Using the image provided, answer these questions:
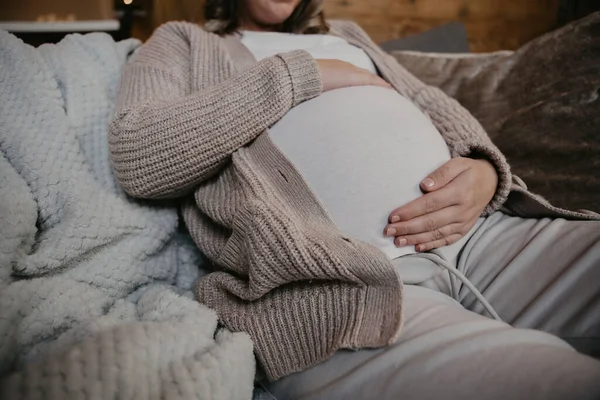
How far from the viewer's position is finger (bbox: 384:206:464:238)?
695 millimetres

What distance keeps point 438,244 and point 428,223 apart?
4 cm

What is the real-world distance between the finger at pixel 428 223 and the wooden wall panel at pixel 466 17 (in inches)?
51.3

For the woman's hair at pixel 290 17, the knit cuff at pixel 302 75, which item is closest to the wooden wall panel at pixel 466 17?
the woman's hair at pixel 290 17

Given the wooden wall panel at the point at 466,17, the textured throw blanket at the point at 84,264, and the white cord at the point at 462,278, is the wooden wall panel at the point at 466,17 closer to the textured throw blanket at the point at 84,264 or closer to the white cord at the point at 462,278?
the textured throw blanket at the point at 84,264

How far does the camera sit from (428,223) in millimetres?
712

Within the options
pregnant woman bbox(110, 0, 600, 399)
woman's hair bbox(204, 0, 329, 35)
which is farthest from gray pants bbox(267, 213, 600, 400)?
woman's hair bbox(204, 0, 329, 35)

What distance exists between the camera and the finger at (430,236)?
70 cm

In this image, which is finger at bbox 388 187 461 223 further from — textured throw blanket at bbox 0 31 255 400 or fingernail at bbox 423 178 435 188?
textured throw blanket at bbox 0 31 255 400

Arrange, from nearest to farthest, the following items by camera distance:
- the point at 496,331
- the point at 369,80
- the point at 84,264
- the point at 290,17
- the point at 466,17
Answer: the point at 496,331 < the point at 84,264 < the point at 369,80 < the point at 290,17 < the point at 466,17

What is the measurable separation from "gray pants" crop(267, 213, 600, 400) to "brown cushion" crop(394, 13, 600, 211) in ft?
0.80

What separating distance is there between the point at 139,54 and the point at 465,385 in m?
0.74

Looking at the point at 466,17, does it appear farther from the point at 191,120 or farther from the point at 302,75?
the point at 191,120

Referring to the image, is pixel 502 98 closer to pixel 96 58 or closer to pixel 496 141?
pixel 496 141

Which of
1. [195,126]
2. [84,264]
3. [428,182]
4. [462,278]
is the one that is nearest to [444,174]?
[428,182]
